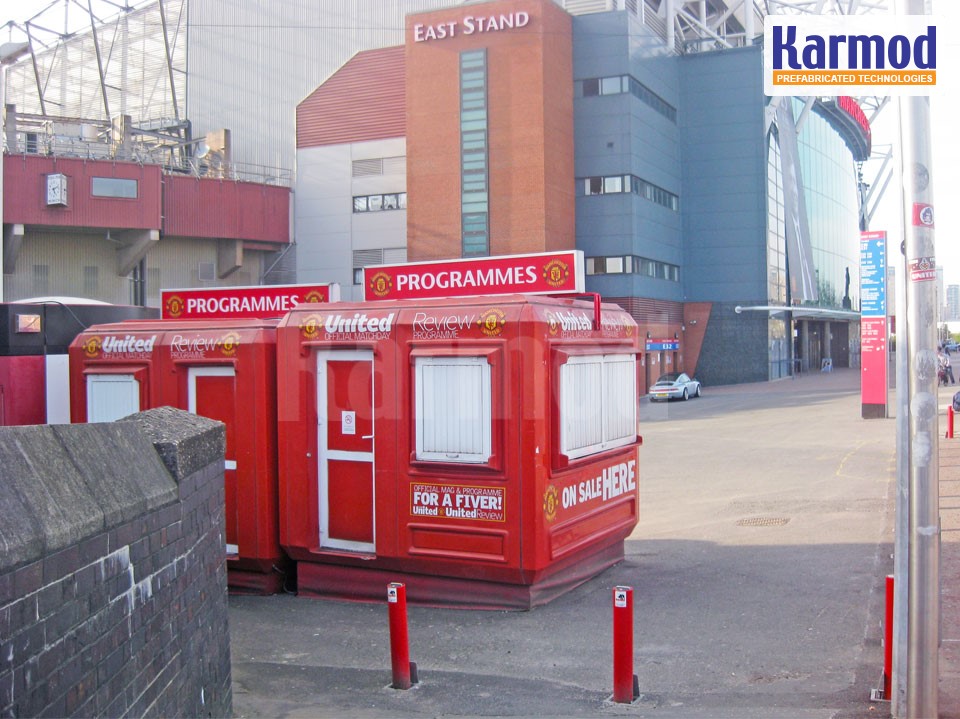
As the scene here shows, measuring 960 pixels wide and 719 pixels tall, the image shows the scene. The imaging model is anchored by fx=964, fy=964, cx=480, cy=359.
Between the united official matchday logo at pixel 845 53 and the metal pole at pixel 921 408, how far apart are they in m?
0.20

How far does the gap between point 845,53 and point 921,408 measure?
76.6 inches

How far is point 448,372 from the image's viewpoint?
27.5 feet

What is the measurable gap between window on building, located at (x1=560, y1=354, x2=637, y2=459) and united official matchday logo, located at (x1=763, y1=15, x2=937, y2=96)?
3812 millimetres

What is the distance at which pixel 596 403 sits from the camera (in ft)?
29.9

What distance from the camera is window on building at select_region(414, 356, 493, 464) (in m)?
8.22

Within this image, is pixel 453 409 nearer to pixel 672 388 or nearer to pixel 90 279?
pixel 672 388

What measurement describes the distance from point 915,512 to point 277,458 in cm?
598

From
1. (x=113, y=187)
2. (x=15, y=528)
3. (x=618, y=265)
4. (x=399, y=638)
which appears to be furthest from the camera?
(x=618, y=265)

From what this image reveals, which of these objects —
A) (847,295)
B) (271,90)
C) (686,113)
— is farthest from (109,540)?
(847,295)

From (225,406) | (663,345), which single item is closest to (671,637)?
(225,406)

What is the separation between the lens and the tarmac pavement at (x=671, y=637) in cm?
634

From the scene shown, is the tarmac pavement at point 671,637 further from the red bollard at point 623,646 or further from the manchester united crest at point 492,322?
the manchester united crest at point 492,322

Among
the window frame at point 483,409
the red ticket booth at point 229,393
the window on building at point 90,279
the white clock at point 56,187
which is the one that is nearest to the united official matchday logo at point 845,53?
the window frame at point 483,409

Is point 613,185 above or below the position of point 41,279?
above
